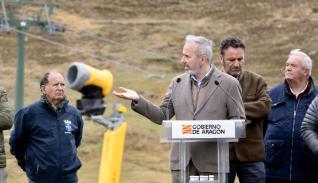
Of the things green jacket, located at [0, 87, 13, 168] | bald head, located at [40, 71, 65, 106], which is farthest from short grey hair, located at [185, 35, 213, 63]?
green jacket, located at [0, 87, 13, 168]

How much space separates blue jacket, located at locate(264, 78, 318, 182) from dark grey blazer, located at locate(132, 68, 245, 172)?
69cm

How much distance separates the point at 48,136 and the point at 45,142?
0.05m

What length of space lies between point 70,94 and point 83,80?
55.1 feet

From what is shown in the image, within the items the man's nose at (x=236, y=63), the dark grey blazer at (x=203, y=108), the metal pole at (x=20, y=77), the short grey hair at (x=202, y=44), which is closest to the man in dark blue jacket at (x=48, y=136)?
the dark grey blazer at (x=203, y=108)

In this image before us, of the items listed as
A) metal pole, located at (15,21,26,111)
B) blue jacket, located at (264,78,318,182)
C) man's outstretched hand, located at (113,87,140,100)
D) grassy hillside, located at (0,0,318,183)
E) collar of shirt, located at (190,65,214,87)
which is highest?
grassy hillside, located at (0,0,318,183)

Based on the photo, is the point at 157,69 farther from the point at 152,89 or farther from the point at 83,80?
the point at 83,80

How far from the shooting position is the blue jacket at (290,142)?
5398 mm

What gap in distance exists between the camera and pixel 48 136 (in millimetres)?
5785

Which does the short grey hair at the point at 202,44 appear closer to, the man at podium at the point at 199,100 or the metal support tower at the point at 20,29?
the man at podium at the point at 199,100

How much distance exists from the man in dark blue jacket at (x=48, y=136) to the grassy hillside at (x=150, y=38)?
36.8 ft

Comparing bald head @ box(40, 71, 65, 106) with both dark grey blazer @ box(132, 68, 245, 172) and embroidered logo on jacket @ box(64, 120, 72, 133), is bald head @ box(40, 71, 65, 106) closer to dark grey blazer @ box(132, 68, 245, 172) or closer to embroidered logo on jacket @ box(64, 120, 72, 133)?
embroidered logo on jacket @ box(64, 120, 72, 133)

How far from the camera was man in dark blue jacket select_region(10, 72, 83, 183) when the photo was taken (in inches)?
227

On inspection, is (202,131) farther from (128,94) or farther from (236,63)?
(236,63)

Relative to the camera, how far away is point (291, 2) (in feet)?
130
